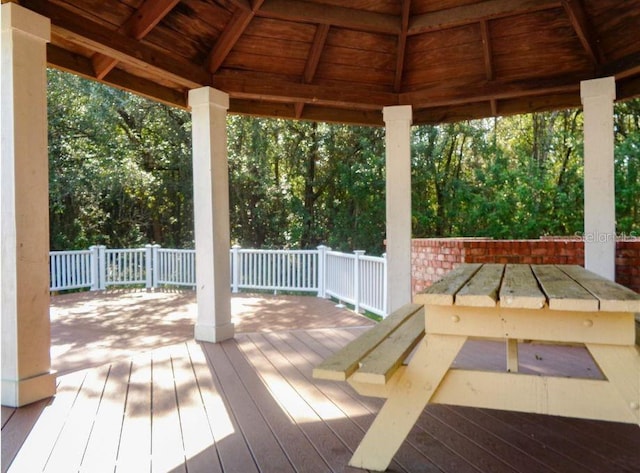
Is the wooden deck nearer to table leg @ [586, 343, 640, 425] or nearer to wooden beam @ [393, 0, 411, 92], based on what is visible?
table leg @ [586, 343, 640, 425]

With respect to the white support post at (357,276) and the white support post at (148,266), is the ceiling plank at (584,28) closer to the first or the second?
the white support post at (357,276)

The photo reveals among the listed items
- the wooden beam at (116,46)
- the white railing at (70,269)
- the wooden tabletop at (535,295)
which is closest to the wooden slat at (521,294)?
the wooden tabletop at (535,295)

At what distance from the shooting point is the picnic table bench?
162 cm

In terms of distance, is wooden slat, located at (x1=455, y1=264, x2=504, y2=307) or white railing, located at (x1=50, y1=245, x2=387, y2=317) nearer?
wooden slat, located at (x1=455, y1=264, x2=504, y2=307)

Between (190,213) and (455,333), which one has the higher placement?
(190,213)

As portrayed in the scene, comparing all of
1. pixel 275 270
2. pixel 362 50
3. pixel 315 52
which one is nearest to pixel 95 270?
pixel 275 270

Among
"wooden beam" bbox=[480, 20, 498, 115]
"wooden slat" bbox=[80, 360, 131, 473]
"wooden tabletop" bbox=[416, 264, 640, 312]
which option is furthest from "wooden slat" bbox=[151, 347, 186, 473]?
"wooden beam" bbox=[480, 20, 498, 115]

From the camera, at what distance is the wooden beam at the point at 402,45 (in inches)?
154

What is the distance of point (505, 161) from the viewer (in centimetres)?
1170

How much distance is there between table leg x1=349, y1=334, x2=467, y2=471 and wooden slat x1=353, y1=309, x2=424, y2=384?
0.30ft

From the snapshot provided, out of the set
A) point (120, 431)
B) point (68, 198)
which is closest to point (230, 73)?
point (120, 431)

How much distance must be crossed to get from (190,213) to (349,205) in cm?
505

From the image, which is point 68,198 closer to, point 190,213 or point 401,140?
point 190,213

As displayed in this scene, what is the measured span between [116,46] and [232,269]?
6.43m
